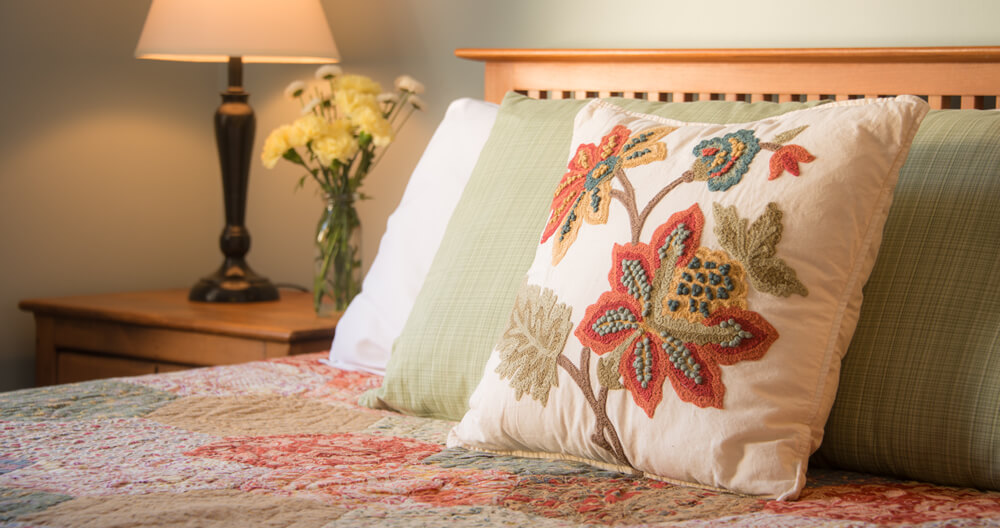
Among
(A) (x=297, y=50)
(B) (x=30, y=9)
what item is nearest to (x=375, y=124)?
(A) (x=297, y=50)

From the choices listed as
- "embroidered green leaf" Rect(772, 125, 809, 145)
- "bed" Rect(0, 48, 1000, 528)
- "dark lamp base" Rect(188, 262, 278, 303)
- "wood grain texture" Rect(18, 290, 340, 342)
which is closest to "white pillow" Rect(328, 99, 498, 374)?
"bed" Rect(0, 48, 1000, 528)

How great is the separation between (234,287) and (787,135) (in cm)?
143

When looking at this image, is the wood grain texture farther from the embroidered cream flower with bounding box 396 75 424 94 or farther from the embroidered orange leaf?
the embroidered orange leaf

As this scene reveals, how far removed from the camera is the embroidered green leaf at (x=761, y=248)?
2.91ft

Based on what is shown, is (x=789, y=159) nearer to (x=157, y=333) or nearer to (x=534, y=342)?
(x=534, y=342)

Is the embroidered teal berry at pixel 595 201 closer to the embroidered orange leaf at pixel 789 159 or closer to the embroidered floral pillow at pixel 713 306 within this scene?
the embroidered floral pillow at pixel 713 306

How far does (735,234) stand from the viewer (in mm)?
908

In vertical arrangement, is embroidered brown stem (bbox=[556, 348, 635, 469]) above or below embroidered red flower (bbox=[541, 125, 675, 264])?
below

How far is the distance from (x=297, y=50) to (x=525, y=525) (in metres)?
1.40

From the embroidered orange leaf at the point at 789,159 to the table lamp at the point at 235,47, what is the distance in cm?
128

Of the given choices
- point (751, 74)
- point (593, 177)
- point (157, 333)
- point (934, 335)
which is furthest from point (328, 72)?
point (934, 335)

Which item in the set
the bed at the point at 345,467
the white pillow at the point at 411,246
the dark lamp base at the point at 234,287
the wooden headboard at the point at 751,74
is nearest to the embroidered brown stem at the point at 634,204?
the bed at the point at 345,467

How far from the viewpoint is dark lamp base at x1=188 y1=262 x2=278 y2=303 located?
212 cm

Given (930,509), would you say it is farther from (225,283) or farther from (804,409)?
(225,283)
